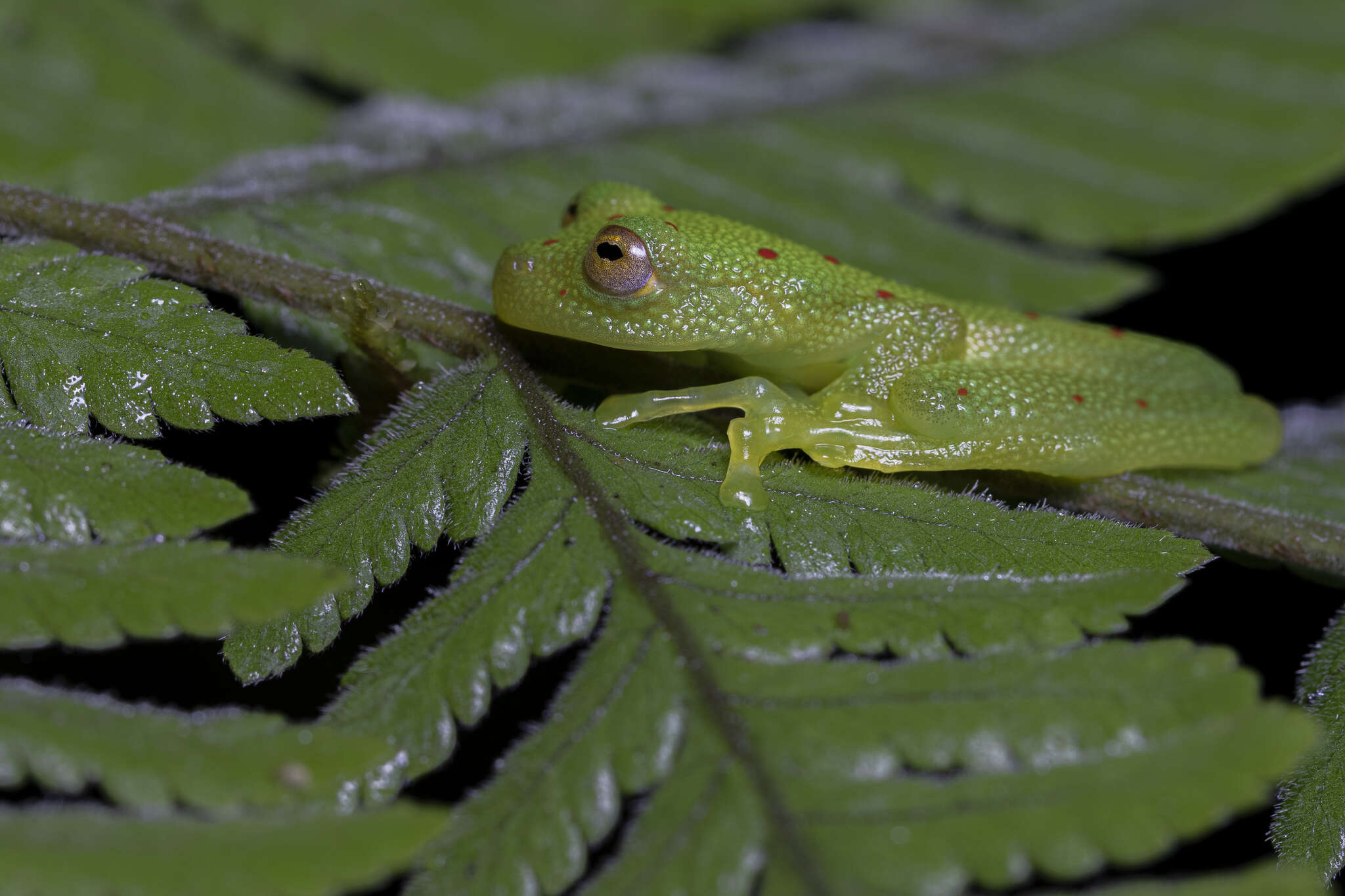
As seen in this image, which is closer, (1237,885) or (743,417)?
(1237,885)

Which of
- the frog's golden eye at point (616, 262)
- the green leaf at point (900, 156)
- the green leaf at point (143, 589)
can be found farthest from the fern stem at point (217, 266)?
the green leaf at point (143, 589)

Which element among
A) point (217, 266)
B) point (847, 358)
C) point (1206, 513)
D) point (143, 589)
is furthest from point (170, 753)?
point (1206, 513)

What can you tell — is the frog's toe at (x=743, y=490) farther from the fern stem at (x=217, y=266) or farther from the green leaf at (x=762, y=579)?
the fern stem at (x=217, y=266)

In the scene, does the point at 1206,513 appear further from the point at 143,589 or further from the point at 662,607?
the point at 143,589

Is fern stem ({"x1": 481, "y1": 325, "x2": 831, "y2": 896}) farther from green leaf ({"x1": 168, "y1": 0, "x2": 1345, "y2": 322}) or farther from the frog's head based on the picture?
green leaf ({"x1": 168, "y1": 0, "x2": 1345, "y2": 322})

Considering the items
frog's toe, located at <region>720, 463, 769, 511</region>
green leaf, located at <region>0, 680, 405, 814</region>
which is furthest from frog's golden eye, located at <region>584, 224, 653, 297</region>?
green leaf, located at <region>0, 680, 405, 814</region>
